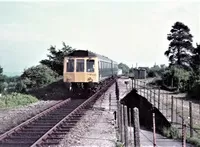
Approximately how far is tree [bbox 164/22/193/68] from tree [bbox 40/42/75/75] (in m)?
14.8

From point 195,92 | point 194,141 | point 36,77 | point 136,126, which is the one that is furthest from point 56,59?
point 136,126

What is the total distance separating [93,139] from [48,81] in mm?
26722

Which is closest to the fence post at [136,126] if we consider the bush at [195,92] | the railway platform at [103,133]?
the railway platform at [103,133]

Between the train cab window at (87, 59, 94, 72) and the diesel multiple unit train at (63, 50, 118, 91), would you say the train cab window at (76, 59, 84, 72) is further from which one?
the train cab window at (87, 59, 94, 72)

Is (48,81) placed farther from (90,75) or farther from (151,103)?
(151,103)

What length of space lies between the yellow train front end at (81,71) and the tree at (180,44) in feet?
103

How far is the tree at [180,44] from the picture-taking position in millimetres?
55281

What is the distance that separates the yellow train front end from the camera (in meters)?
25.8

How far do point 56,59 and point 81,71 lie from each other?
1062 inches

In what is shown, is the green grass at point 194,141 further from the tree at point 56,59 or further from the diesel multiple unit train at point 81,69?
the tree at point 56,59

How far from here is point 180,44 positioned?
55938 millimetres

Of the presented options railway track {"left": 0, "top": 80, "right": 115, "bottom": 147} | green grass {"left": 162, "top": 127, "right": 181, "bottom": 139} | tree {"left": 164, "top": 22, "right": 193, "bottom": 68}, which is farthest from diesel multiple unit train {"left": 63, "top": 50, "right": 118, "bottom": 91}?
tree {"left": 164, "top": 22, "right": 193, "bottom": 68}

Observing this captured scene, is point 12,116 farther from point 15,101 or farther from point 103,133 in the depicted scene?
point 103,133

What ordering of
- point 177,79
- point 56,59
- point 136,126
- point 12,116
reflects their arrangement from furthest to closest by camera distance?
point 56,59, point 177,79, point 12,116, point 136,126
